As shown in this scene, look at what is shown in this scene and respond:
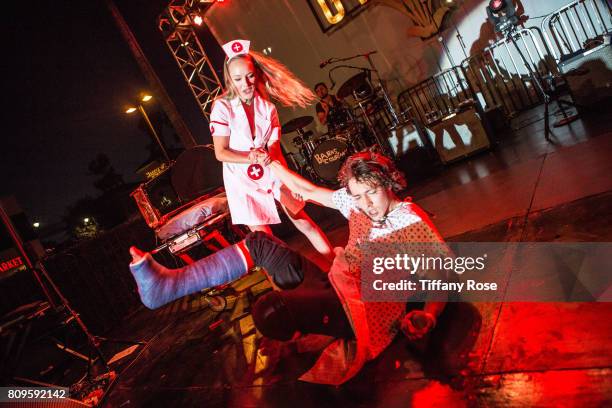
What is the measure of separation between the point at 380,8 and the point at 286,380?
32.3 ft

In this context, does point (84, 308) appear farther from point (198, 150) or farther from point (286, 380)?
point (286, 380)

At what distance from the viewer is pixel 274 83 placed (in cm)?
295

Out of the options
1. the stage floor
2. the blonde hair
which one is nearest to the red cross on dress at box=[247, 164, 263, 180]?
the blonde hair

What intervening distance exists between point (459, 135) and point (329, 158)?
2450 mm

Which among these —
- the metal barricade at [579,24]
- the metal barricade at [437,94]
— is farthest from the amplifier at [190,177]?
the metal barricade at [579,24]

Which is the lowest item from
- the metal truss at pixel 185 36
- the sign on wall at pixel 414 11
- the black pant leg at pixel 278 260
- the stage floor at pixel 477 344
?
the stage floor at pixel 477 344

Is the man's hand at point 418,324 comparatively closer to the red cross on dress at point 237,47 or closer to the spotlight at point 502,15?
the red cross on dress at point 237,47

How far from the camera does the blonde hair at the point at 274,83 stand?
2799 millimetres

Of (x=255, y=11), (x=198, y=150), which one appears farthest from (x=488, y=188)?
(x=255, y=11)

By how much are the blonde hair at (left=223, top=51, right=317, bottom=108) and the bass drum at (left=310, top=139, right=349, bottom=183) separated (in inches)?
165

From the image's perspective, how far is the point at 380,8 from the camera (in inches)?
379

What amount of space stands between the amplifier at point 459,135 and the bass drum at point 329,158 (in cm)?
170

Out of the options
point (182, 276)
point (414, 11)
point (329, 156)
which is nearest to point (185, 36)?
point (414, 11)

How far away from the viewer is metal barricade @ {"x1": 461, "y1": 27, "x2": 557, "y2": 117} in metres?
7.98
